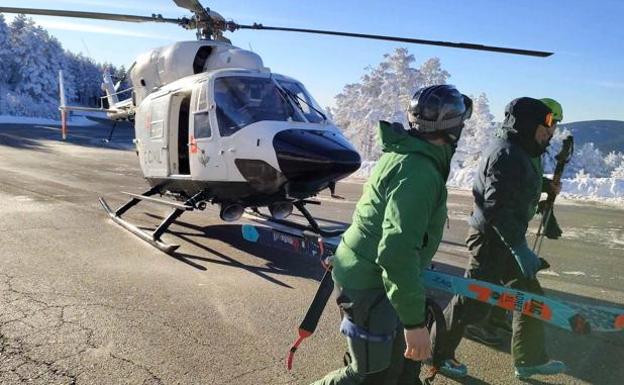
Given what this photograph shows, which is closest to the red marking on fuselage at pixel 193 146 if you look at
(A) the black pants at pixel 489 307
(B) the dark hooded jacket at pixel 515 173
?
(A) the black pants at pixel 489 307

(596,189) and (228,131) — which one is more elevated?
(228,131)

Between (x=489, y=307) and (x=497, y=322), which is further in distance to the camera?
(x=497, y=322)

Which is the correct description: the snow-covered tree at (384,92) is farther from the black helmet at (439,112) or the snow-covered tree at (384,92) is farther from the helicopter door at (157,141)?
the black helmet at (439,112)

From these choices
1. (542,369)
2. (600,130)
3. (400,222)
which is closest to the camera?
(400,222)

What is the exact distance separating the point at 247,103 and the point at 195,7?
2486 mm

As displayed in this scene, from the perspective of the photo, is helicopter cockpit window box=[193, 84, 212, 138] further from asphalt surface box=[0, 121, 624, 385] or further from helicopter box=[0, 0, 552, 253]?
asphalt surface box=[0, 121, 624, 385]

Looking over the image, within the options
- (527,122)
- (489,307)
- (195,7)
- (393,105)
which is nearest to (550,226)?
(489,307)

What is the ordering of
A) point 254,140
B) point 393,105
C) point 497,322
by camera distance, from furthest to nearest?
point 393,105
point 254,140
point 497,322

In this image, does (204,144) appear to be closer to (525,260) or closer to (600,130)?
(525,260)

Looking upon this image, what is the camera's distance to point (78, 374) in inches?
137

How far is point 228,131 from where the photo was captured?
691cm

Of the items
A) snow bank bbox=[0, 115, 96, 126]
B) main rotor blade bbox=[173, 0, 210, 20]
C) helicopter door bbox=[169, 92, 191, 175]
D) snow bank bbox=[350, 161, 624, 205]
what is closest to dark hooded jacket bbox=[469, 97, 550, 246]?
helicopter door bbox=[169, 92, 191, 175]

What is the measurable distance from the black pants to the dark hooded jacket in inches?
8.7

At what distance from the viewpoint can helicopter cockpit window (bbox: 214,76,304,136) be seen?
685cm
